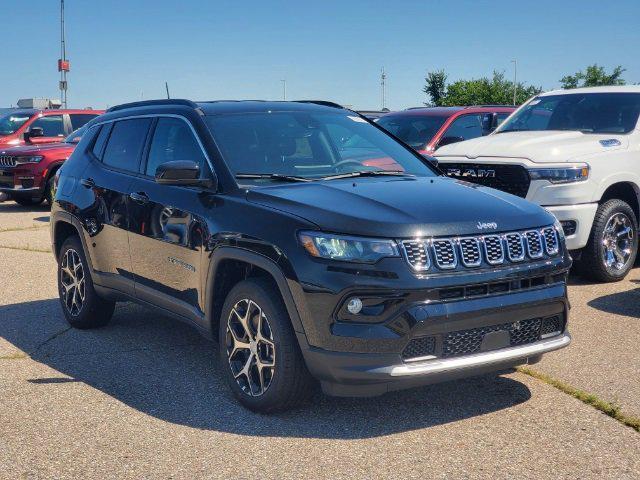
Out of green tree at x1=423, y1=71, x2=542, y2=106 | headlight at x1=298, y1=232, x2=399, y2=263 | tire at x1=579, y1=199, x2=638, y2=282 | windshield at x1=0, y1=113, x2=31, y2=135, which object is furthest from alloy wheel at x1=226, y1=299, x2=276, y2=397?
green tree at x1=423, y1=71, x2=542, y2=106

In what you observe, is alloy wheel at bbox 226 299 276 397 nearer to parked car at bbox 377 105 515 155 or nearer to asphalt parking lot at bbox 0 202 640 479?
asphalt parking lot at bbox 0 202 640 479

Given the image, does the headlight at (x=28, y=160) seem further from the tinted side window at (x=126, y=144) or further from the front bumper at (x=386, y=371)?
the front bumper at (x=386, y=371)

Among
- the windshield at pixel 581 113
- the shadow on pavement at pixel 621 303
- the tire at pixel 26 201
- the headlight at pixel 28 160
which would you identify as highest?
the windshield at pixel 581 113

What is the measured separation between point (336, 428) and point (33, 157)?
514 inches

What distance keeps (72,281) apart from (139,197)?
1.43 m

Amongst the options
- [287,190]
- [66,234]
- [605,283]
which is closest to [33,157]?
[66,234]

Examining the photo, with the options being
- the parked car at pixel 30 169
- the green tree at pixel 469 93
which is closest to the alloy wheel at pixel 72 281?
the parked car at pixel 30 169

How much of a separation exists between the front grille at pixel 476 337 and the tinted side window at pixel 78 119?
15.6 metres

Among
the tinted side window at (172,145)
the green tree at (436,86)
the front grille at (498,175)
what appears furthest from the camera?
the green tree at (436,86)

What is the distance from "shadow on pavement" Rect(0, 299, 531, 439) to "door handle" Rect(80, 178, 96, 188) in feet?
3.72

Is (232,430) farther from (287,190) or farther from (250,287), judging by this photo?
(287,190)

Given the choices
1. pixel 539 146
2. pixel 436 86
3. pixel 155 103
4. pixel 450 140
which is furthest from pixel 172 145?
pixel 436 86

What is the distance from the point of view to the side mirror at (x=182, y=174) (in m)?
5.16

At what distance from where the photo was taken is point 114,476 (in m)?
4.06
